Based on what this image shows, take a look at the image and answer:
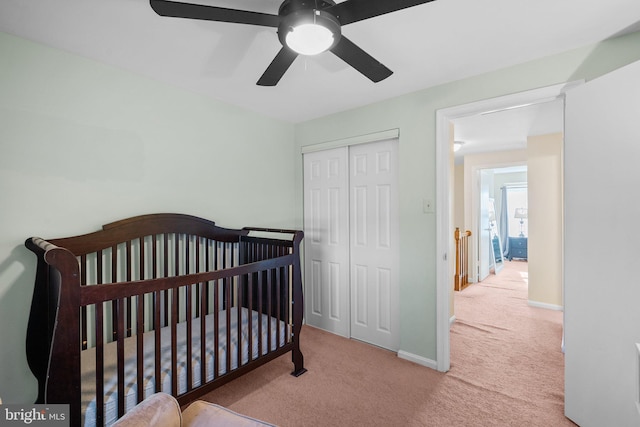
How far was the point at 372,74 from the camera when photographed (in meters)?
1.61

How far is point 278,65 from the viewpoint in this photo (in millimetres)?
1511

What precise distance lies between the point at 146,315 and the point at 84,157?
117 centimetres

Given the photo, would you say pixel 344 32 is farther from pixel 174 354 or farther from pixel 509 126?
pixel 509 126

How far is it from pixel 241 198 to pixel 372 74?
67.8 inches

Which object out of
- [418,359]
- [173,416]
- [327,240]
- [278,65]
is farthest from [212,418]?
[327,240]

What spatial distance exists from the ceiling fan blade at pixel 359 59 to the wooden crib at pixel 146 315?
1264mm

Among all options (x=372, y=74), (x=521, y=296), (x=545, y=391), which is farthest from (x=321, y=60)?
(x=521, y=296)

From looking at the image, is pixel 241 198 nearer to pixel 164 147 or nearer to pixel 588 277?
pixel 164 147

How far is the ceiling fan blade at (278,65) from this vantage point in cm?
142

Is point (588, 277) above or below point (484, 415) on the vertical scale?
above

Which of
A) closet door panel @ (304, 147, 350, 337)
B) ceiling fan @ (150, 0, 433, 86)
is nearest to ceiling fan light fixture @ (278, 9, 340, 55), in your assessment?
ceiling fan @ (150, 0, 433, 86)

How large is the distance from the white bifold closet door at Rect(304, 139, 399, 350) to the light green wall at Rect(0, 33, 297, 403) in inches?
35.3

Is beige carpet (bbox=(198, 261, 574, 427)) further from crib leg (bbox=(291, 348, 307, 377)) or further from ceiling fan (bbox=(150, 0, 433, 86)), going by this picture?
ceiling fan (bbox=(150, 0, 433, 86))

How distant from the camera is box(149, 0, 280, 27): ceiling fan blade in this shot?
1.07m
